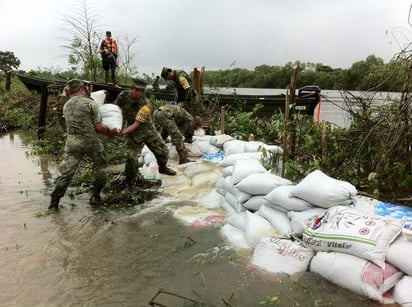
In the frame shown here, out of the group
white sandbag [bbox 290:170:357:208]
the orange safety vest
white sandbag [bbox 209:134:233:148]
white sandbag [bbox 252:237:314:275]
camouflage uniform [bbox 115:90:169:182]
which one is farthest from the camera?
the orange safety vest

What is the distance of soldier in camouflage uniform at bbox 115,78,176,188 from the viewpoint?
4809 mm

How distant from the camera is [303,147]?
482cm

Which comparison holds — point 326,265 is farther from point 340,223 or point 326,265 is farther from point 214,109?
point 214,109

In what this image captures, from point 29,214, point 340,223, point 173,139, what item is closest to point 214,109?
point 173,139

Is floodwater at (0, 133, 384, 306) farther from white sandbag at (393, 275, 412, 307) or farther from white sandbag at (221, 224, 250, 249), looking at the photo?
white sandbag at (393, 275, 412, 307)

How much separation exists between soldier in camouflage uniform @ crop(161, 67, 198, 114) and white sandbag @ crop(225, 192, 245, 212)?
2678 millimetres

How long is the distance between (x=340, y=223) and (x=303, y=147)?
2146 mm

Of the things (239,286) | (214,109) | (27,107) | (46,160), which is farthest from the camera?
(27,107)

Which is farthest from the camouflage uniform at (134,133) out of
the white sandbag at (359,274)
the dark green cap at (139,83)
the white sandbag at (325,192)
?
the white sandbag at (359,274)

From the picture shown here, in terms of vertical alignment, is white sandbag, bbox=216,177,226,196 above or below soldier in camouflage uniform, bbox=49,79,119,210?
below

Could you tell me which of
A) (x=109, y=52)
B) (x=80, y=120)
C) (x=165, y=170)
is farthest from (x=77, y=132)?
(x=109, y=52)

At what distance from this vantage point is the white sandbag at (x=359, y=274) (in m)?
2.41

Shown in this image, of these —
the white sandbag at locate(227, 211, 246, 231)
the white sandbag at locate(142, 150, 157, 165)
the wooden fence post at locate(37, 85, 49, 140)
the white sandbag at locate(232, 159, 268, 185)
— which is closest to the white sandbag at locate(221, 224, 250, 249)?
the white sandbag at locate(227, 211, 246, 231)

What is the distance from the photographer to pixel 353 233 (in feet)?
8.63
